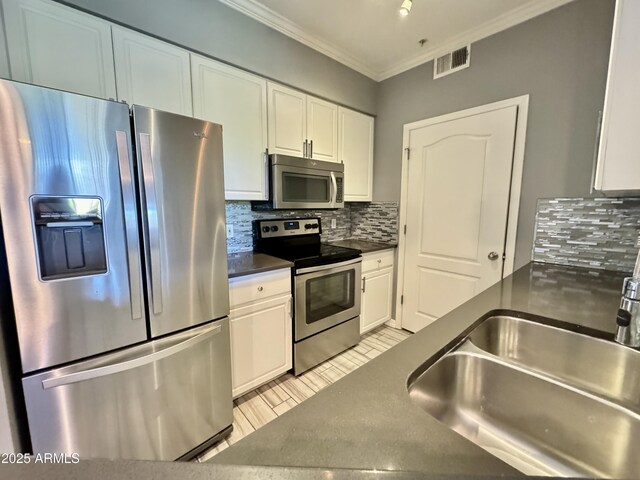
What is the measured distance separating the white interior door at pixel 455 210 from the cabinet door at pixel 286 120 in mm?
1115

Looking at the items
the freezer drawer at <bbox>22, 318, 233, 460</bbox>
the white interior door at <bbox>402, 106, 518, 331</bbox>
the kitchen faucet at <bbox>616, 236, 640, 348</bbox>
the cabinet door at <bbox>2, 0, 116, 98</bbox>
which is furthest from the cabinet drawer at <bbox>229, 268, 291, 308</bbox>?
the kitchen faucet at <bbox>616, 236, 640, 348</bbox>

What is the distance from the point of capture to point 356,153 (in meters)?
2.73

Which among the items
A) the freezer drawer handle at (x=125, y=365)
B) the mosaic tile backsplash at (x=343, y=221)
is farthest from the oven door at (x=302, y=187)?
the freezer drawer handle at (x=125, y=365)

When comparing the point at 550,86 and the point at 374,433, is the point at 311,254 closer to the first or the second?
the point at 374,433

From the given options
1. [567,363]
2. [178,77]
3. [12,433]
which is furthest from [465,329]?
[178,77]

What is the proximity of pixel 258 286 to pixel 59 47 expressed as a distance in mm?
1554

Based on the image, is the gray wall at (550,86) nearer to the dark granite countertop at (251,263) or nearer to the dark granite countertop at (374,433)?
the dark granite countertop at (374,433)

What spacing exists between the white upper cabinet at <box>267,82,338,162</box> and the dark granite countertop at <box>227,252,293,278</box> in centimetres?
84

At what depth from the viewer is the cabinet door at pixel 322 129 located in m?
2.30

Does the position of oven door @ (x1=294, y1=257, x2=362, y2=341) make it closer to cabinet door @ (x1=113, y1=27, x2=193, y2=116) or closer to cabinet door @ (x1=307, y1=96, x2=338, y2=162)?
cabinet door @ (x1=307, y1=96, x2=338, y2=162)

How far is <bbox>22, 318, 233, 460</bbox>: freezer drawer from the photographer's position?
1018mm

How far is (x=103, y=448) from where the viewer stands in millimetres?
1119

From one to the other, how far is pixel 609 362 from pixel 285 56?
8.08 ft

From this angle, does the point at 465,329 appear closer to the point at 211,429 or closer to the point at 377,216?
the point at 211,429
